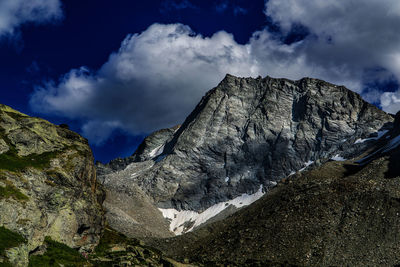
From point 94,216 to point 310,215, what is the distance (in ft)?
151

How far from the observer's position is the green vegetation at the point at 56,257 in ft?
108

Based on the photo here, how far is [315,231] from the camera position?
72125 mm

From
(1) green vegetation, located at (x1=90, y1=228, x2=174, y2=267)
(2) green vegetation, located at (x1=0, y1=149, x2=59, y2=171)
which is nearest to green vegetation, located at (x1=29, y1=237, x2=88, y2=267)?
(1) green vegetation, located at (x1=90, y1=228, x2=174, y2=267)

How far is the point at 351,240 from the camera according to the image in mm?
67000

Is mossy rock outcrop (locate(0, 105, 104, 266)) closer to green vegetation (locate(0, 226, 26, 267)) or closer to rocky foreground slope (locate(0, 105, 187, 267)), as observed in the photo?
rocky foreground slope (locate(0, 105, 187, 267))

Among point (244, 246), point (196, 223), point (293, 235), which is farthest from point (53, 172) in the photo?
point (196, 223)

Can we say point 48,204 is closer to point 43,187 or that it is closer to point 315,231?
point 43,187

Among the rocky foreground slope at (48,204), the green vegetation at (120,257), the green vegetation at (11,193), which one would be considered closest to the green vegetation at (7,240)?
the rocky foreground slope at (48,204)

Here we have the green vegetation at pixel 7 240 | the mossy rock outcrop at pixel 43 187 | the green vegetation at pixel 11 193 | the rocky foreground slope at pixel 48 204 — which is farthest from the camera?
the green vegetation at pixel 11 193

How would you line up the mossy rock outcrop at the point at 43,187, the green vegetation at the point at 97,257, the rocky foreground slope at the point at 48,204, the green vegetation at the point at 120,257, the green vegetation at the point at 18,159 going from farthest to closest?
the green vegetation at the point at 18,159 → the green vegetation at the point at 120,257 → the mossy rock outcrop at the point at 43,187 → the rocky foreground slope at the point at 48,204 → the green vegetation at the point at 97,257

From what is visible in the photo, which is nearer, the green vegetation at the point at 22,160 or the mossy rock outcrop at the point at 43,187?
the mossy rock outcrop at the point at 43,187

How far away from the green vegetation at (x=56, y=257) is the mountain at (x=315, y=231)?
38238 millimetres

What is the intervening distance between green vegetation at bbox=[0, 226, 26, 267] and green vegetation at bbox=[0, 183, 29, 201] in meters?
5.61

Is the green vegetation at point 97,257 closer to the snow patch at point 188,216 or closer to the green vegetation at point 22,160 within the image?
the green vegetation at point 22,160
